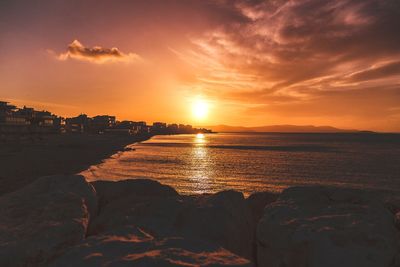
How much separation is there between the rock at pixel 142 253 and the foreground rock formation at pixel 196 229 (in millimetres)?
12

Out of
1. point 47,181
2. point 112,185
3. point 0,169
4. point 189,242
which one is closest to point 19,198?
point 47,181

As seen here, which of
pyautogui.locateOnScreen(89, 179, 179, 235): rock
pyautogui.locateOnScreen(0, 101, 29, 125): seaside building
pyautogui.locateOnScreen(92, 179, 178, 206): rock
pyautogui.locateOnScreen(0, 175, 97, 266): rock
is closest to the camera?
pyautogui.locateOnScreen(0, 175, 97, 266): rock

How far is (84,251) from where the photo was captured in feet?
12.2

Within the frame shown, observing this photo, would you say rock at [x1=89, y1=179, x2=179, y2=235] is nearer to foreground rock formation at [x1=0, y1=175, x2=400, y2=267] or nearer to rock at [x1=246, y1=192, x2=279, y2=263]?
foreground rock formation at [x1=0, y1=175, x2=400, y2=267]

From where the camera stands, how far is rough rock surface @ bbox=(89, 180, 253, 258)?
4770mm

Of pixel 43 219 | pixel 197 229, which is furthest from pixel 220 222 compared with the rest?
pixel 43 219

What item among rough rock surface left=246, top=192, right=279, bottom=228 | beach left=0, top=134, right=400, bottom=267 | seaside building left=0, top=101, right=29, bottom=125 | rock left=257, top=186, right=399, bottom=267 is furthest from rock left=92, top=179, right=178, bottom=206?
seaside building left=0, top=101, right=29, bottom=125

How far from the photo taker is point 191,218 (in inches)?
199

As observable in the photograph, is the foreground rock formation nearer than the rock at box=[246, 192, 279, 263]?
Yes

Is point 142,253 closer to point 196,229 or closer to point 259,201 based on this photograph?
point 196,229

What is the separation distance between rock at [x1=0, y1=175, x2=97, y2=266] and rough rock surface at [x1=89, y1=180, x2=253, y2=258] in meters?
0.53

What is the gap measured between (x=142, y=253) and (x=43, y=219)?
2089 millimetres

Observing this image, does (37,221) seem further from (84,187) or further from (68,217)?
(84,187)

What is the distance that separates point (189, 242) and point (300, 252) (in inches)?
56.0
